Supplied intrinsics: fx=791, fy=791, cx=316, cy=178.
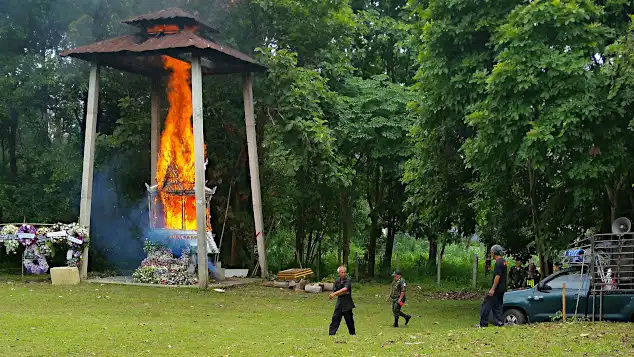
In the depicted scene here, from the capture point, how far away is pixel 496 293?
642 inches

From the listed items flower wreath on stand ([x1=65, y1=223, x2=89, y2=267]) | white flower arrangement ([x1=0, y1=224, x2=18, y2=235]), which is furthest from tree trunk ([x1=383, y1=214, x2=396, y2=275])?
white flower arrangement ([x1=0, y1=224, x2=18, y2=235])

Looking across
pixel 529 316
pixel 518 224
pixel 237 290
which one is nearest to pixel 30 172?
pixel 237 290

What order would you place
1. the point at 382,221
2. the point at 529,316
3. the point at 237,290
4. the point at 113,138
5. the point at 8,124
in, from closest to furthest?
1. the point at 529,316
2. the point at 237,290
3. the point at 113,138
4. the point at 8,124
5. the point at 382,221

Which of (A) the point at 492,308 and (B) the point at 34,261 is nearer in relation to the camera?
(A) the point at 492,308

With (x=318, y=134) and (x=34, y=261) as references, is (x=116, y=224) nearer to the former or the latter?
(x=34, y=261)

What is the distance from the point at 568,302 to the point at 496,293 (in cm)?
173

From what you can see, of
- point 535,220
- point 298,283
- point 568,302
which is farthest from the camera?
point 298,283

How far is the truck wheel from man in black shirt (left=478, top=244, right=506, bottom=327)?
1.23m

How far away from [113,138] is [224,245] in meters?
6.27

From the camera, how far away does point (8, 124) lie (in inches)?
1254

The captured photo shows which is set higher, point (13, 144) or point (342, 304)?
point (13, 144)

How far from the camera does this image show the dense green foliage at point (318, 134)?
20.5 metres

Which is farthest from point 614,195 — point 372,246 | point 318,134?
point 372,246

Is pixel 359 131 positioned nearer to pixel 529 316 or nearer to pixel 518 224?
pixel 518 224
